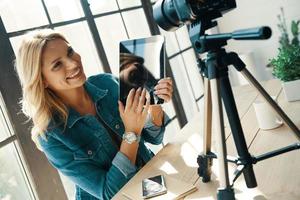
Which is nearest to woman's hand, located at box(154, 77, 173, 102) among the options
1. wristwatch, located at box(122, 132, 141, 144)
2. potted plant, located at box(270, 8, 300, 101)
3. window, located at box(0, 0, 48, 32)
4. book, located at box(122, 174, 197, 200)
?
wristwatch, located at box(122, 132, 141, 144)

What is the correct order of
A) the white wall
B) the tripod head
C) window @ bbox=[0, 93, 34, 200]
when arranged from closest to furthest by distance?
the tripod head, window @ bbox=[0, 93, 34, 200], the white wall

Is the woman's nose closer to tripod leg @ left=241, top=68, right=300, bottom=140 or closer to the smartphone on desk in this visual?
the smartphone on desk

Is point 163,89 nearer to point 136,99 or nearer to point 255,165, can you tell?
point 136,99

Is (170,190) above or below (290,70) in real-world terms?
below

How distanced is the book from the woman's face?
459 millimetres

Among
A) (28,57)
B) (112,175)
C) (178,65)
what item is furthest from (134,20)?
(112,175)

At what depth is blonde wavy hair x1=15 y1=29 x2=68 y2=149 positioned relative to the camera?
1084 mm

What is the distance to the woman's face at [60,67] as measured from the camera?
1.11 m

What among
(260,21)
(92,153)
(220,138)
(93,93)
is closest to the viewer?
(220,138)

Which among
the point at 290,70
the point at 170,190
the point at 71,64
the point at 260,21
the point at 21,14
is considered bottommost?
the point at 170,190

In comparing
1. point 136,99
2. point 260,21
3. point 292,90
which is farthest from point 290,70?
point 260,21

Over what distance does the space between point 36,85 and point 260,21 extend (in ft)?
8.78

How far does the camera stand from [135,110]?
1.02 m

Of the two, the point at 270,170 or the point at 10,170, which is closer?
the point at 270,170
